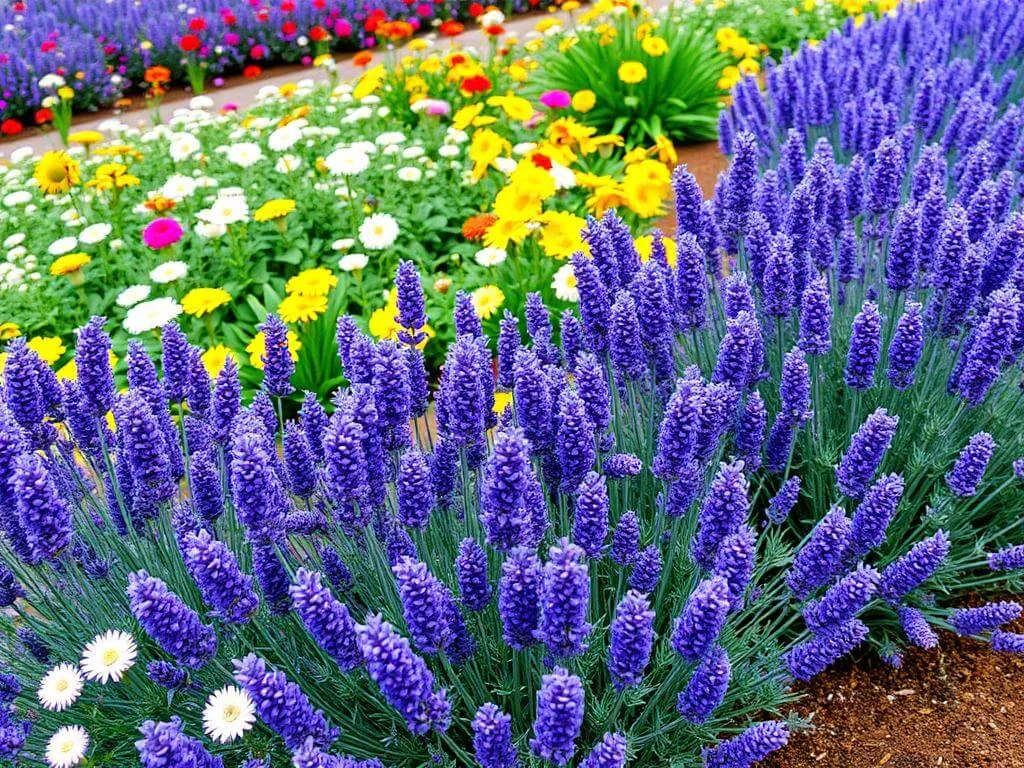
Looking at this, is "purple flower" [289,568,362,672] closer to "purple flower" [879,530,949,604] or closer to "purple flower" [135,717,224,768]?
"purple flower" [135,717,224,768]

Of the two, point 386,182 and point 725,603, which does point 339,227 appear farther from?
point 725,603

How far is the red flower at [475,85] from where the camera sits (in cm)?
641

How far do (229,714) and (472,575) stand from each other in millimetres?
545

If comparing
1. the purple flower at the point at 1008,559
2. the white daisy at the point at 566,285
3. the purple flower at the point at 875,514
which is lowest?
the white daisy at the point at 566,285

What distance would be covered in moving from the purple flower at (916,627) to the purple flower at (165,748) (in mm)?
1776

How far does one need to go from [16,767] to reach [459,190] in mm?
4647

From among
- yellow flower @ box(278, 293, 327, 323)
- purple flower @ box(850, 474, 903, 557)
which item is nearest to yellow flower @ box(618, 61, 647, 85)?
yellow flower @ box(278, 293, 327, 323)

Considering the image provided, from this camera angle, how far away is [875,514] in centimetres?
199

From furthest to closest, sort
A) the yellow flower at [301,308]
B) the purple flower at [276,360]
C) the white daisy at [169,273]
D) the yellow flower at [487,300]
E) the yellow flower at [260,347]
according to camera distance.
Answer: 1. the white daisy at [169,273]
2. the yellow flower at [301,308]
3. the yellow flower at [487,300]
4. the yellow flower at [260,347]
5. the purple flower at [276,360]

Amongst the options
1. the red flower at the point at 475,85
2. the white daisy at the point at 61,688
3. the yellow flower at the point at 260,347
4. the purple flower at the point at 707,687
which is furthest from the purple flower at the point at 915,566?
the red flower at the point at 475,85

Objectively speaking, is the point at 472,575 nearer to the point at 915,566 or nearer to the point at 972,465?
the point at 915,566

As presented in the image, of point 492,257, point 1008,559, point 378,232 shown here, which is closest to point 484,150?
point 378,232

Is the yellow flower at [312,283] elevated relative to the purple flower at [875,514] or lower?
lower

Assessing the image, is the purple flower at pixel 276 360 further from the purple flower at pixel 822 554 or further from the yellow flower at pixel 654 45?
the yellow flower at pixel 654 45
